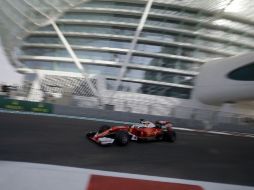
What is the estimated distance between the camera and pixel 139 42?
40.0 metres

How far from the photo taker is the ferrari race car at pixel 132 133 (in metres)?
9.23

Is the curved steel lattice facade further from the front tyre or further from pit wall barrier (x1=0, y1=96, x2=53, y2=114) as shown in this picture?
the front tyre

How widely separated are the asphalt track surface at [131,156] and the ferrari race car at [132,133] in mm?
242

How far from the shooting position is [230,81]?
1176 inches

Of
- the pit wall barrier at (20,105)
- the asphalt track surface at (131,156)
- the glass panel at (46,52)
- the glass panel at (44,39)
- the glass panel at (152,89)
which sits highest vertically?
the glass panel at (44,39)

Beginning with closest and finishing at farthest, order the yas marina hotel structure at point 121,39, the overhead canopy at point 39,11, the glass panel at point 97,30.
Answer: the overhead canopy at point 39,11
the yas marina hotel structure at point 121,39
the glass panel at point 97,30

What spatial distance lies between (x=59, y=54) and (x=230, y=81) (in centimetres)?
2163

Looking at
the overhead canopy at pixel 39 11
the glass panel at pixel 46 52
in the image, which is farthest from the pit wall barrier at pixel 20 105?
the overhead canopy at pixel 39 11

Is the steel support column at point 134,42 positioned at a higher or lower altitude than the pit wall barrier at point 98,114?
higher

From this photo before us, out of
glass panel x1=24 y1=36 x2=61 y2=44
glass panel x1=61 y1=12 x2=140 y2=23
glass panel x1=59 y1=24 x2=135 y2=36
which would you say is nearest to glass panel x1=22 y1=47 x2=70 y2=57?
glass panel x1=24 y1=36 x2=61 y2=44

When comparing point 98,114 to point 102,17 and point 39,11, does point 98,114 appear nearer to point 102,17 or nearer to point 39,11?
point 102,17

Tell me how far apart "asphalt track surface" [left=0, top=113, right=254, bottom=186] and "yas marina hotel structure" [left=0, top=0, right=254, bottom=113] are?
27.2 m

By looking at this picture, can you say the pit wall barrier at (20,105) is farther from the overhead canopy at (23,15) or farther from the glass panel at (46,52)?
the overhead canopy at (23,15)

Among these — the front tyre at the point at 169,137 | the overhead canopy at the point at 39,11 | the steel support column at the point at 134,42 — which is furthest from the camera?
the overhead canopy at the point at 39,11
